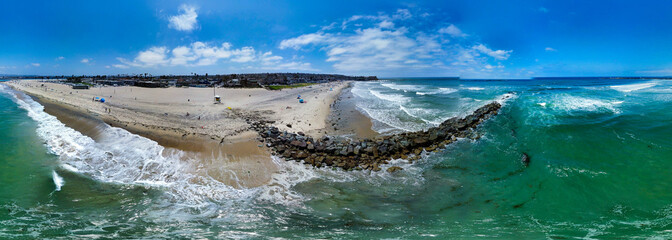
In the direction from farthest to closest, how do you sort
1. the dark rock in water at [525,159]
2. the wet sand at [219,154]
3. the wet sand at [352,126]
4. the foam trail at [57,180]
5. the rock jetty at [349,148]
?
1. the wet sand at [352,126]
2. the dark rock in water at [525,159]
3. the rock jetty at [349,148]
4. the wet sand at [219,154]
5. the foam trail at [57,180]

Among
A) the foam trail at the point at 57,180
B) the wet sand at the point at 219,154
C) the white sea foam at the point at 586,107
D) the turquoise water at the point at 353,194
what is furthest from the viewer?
the white sea foam at the point at 586,107

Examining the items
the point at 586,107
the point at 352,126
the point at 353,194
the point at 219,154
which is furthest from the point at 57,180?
Result: the point at 586,107

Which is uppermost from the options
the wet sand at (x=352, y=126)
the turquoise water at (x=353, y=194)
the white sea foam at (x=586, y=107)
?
the white sea foam at (x=586, y=107)

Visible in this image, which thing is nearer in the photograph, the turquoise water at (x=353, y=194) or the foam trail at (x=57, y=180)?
the turquoise water at (x=353, y=194)

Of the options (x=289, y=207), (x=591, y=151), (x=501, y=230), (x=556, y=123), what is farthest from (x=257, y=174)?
(x=556, y=123)

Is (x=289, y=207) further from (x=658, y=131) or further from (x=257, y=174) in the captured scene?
(x=658, y=131)

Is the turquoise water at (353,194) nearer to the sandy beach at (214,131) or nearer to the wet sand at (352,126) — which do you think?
the sandy beach at (214,131)

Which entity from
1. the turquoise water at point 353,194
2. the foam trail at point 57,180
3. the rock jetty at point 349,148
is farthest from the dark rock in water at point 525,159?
the foam trail at point 57,180

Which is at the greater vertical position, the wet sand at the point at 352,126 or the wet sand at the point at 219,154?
the wet sand at the point at 352,126

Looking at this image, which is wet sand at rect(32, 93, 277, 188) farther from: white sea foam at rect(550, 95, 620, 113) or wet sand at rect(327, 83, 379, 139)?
white sea foam at rect(550, 95, 620, 113)
